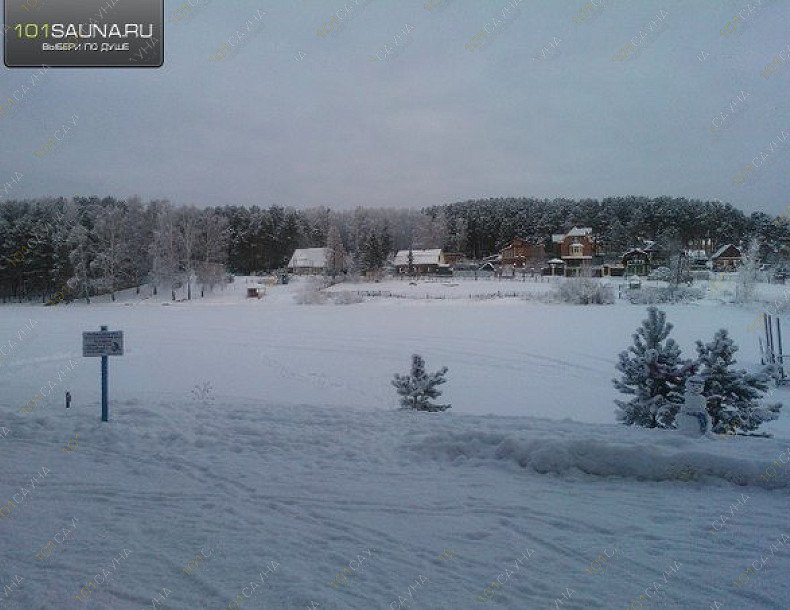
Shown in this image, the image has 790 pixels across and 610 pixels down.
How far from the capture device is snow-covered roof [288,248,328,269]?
244 feet

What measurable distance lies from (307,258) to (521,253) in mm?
30273

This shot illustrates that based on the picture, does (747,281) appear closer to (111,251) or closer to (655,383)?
(655,383)

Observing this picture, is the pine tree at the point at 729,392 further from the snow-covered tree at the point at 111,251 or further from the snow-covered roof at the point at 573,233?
the snow-covered roof at the point at 573,233

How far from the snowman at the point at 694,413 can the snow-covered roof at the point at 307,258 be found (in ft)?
221

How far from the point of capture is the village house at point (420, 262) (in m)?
75.1

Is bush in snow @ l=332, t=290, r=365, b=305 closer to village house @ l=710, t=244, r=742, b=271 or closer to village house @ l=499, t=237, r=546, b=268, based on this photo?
village house @ l=499, t=237, r=546, b=268

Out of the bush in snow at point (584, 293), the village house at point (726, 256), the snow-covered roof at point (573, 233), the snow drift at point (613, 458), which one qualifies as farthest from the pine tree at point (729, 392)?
the village house at point (726, 256)

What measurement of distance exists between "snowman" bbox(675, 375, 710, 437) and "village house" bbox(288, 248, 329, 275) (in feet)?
218

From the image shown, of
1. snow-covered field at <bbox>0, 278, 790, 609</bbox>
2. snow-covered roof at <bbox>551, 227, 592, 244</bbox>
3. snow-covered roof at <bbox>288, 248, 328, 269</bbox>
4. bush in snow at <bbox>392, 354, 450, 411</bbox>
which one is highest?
snow-covered roof at <bbox>551, 227, 592, 244</bbox>

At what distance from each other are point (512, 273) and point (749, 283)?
30364 millimetres

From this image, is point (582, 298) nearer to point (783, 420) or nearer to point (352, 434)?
point (783, 420)

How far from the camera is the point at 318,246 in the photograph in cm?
8431

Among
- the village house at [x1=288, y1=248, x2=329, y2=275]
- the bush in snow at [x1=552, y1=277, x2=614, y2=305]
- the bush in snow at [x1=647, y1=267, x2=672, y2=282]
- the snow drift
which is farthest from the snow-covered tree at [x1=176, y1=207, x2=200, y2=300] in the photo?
the snow drift

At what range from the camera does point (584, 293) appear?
150 ft
